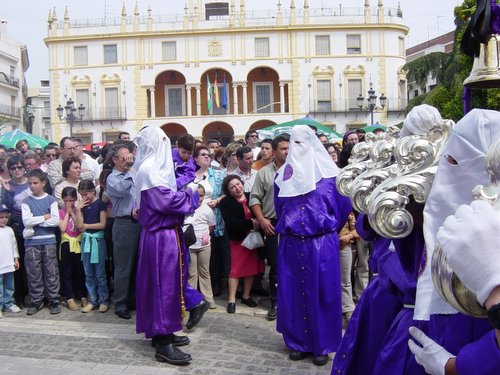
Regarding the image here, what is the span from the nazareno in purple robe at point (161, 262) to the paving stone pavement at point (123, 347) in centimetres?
38

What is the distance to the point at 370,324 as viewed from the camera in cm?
284

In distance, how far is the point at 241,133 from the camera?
42500 mm

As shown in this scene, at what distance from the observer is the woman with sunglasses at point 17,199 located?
7129 mm

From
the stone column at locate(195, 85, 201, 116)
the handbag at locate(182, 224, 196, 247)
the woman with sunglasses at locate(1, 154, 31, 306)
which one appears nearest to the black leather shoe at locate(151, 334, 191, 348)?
the handbag at locate(182, 224, 196, 247)

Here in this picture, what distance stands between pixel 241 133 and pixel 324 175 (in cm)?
3746

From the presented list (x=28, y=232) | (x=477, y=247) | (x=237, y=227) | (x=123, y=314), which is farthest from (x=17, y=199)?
(x=477, y=247)

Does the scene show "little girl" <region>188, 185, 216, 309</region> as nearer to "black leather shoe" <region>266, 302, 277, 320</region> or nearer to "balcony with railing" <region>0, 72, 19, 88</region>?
"black leather shoe" <region>266, 302, 277, 320</region>

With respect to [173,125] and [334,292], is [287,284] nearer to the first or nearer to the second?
[334,292]

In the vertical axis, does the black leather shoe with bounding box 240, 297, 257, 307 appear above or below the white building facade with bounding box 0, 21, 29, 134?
below

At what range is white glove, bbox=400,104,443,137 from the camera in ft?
8.95

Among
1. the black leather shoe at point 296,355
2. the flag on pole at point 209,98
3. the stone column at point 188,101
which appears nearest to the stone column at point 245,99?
the flag on pole at point 209,98

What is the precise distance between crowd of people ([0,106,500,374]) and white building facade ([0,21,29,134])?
4565 centimetres

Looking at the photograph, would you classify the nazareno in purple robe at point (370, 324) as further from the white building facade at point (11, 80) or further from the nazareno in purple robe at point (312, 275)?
the white building facade at point (11, 80)

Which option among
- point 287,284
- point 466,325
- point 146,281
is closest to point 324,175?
point 287,284
